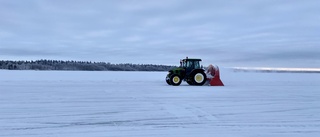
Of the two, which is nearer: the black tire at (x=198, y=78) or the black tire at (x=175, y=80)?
the black tire at (x=198, y=78)

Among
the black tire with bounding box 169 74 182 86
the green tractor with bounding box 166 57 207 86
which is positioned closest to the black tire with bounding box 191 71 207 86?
the green tractor with bounding box 166 57 207 86

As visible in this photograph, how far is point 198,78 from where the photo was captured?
15.3 metres

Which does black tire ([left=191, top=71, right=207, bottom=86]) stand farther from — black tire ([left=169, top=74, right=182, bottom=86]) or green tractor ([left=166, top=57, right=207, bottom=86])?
black tire ([left=169, top=74, right=182, bottom=86])

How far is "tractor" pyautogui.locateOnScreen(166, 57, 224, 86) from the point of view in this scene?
50.2 feet

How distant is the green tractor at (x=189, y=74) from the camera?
1529 cm

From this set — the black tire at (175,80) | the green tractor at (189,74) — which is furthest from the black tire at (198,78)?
the black tire at (175,80)

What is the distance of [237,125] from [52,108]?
4038mm

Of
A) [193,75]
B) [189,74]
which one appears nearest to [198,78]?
[193,75]

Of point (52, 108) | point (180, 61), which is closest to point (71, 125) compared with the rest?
point (52, 108)

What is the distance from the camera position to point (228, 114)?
20.6ft

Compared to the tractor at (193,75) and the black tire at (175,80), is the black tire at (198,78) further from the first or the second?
the black tire at (175,80)

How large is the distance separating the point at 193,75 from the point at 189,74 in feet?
0.75

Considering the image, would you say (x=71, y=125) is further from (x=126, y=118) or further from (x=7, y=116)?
(x=7, y=116)

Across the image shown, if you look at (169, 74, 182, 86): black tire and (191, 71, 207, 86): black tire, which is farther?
(169, 74, 182, 86): black tire
